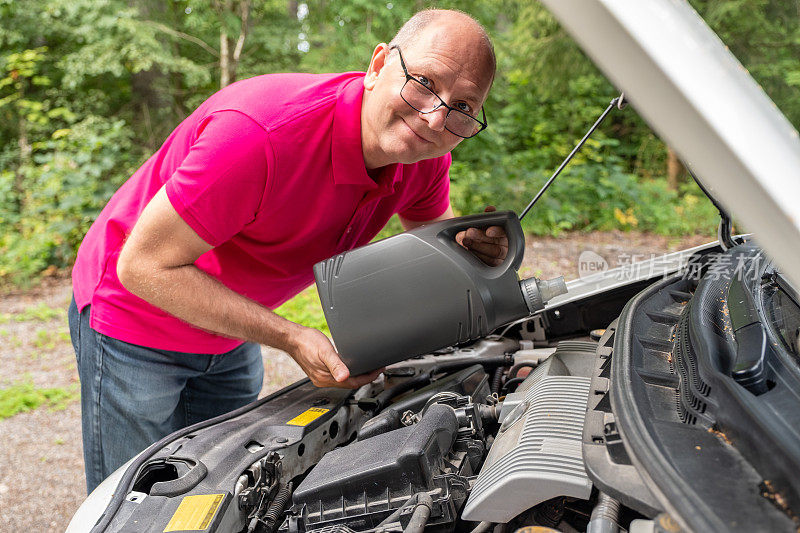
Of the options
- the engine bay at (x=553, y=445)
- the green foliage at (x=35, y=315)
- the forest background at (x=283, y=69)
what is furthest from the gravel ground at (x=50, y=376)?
the engine bay at (x=553, y=445)

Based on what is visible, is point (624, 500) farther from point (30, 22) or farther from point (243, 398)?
point (30, 22)

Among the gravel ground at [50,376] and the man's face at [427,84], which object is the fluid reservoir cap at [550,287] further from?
the gravel ground at [50,376]

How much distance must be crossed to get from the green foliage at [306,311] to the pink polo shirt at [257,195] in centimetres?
297

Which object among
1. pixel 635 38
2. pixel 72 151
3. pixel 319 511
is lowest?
pixel 319 511

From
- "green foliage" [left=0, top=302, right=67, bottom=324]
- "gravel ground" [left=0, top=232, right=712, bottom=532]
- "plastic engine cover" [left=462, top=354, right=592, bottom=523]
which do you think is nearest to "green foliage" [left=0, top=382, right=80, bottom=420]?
"gravel ground" [left=0, top=232, right=712, bottom=532]

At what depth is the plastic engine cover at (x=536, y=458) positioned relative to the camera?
115cm

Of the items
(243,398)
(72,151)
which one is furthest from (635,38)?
(72,151)

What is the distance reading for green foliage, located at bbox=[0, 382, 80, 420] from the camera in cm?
407

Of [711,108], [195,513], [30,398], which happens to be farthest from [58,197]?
[711,108]

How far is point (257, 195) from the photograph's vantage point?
5.20 ft

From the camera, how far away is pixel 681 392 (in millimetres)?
1152

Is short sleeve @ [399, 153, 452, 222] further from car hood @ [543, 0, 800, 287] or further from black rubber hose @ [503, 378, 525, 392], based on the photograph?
car hood @ [543, 0, 800, 287]

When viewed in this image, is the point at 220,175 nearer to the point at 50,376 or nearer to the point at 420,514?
the point at 420,514

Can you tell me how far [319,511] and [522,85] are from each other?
797 cm
